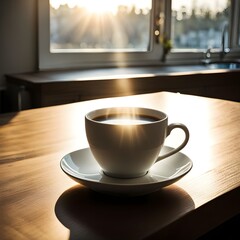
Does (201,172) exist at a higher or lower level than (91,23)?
lower

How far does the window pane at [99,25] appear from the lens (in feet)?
8.66

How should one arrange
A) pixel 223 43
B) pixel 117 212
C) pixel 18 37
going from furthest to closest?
1. pixel 223 43
2. pixel 18 37
3. pixel 117 212

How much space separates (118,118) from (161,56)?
8.58ft

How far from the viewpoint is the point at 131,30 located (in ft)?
10.0

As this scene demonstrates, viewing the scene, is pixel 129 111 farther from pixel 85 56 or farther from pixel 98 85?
pixel 85 56

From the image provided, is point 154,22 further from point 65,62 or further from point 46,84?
point 46,84

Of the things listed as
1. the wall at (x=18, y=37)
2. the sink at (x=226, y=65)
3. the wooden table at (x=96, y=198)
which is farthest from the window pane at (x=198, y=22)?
the wooden table at (x=96, y=198)

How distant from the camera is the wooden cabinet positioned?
6.66 feet

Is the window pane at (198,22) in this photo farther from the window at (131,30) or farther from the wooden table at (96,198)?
the wooden table at (96,198)

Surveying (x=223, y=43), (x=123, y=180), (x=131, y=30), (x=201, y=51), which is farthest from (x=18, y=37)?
(x=123, y=180)

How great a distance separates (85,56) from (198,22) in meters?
1.27

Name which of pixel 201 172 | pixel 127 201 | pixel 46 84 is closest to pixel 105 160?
pixel 127 201

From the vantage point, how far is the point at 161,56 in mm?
3211

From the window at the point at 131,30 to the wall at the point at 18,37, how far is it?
5 centimetres
